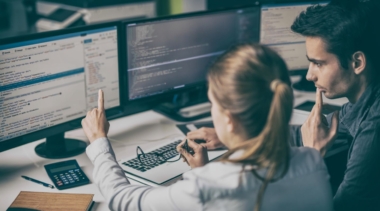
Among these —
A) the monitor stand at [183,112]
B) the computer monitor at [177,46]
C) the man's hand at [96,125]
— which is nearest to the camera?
the man's hand at [96,125]

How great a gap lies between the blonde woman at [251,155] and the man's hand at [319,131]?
0.50 m

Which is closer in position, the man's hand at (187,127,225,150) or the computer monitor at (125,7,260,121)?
the man's hand at (187,127,225,150)

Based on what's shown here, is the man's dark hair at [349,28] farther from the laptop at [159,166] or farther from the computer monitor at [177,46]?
the laptop at [159,166]

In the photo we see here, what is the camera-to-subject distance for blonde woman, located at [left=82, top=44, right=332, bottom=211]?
1.11 meters

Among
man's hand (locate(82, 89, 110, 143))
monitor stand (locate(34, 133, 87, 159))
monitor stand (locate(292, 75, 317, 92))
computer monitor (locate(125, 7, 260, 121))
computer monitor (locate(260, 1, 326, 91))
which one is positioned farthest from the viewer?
monitor stand (locate(292, 75, 317, 92))

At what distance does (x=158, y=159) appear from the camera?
69.6 inches

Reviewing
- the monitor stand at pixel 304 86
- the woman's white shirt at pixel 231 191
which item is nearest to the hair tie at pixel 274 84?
the woman's white shirt at pixel 231 191

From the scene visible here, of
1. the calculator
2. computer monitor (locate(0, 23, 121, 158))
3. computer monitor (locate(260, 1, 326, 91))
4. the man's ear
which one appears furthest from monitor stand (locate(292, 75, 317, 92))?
the calculator

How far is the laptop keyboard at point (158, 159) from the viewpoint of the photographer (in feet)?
5.62

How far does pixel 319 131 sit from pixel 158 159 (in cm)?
56

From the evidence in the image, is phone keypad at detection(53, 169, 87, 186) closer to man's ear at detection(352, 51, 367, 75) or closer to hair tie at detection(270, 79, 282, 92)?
hair tie at detection(270, 79, 282, 92)

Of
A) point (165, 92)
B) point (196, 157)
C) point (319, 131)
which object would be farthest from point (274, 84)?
point (165, 92)

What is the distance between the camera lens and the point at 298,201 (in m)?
1.17

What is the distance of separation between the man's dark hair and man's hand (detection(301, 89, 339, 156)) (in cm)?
18
